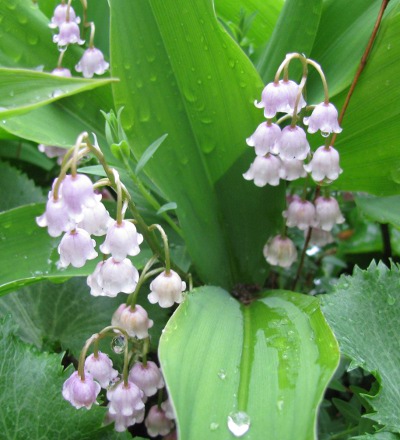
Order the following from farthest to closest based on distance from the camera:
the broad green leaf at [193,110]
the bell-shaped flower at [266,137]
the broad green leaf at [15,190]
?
the broad green leaf at [15,190] < the broad green leaf at [193,110] < the bell-shaped flower at [266,137]

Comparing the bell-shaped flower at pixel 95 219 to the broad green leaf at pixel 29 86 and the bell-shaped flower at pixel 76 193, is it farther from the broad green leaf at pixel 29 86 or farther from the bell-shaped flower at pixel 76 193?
the broad green leaf at pixel 29 86

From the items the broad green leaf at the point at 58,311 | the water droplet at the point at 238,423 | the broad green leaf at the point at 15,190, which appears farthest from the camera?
the broad green leaf at the point at 15,190

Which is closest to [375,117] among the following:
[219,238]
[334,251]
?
[219,238]

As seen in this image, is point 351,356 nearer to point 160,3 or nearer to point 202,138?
point 202,138

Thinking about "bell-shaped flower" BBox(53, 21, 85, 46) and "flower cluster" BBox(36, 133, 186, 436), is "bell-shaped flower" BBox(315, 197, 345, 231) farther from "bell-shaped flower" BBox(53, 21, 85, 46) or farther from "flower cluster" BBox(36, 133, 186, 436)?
"bell-shaped flower" BBox(53, 21, 85, 46)

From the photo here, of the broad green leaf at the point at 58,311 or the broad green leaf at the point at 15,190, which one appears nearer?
the broad green leaf at the point at 58,311

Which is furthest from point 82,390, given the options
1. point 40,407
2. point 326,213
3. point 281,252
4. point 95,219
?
point 326,213

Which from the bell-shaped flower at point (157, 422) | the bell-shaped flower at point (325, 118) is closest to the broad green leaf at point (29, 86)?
the bell-shaped flower at point (325, 118)

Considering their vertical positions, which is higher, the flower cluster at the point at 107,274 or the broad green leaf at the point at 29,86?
the broad green leaf at the point at 29,86
